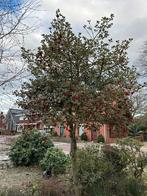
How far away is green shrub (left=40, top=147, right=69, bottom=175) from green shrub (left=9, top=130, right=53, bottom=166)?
1029 mm

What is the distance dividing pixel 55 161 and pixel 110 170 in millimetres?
3110

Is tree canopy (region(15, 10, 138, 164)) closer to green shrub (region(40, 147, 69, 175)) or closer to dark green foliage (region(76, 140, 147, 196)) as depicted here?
dark green foliage (region(76, 140, 147, 196))

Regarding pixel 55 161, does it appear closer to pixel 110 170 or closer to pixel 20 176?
pixel 20 176

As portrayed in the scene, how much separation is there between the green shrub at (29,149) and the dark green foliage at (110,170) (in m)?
3.95

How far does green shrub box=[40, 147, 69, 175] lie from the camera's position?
1052cm

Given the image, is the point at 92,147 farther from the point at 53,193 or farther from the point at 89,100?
the point at 89,100

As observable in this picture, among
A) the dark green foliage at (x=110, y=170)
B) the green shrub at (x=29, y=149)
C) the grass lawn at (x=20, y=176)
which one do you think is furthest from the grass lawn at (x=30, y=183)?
the dark green foliage at (x=110, y=170)

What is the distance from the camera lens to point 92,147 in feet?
28.5

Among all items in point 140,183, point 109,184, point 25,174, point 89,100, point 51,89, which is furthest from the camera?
point 25,174

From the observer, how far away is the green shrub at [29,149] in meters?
12.3

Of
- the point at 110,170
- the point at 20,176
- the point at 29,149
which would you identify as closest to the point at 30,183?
the point at 20,176

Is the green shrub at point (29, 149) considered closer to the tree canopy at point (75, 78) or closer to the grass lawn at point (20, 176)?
the grass lawn at point (20, 176)

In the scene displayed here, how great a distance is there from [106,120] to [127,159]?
7.28ft

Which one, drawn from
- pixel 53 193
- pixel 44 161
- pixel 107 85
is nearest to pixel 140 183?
pixel 53 193
